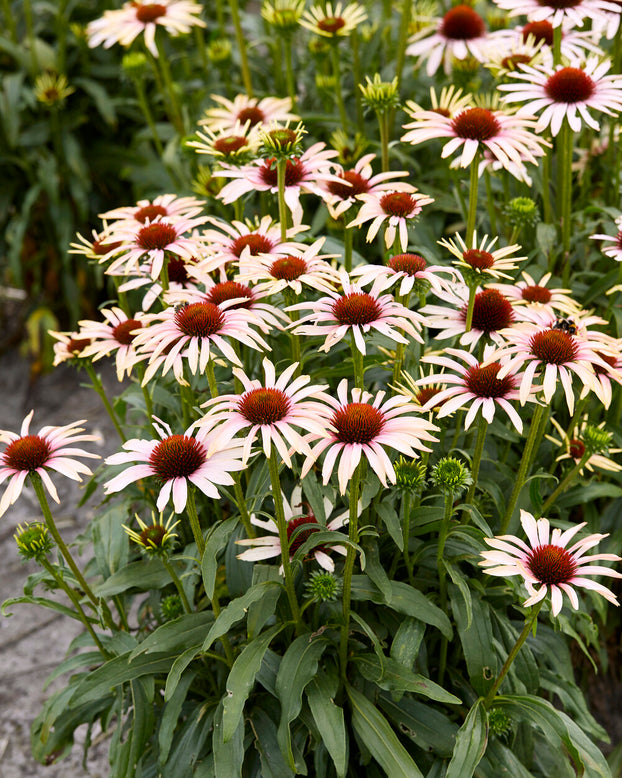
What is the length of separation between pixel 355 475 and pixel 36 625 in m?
1.95

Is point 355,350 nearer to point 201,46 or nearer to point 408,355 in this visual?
point 408,355

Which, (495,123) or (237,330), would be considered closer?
(237,330)

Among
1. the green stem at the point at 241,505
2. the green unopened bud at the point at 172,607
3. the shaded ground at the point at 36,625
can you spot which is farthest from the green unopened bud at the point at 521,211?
the shaded ground at the point at 36,625

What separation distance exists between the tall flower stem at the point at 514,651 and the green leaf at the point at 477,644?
2 cm

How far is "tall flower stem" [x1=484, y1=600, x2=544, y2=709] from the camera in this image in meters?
1.23

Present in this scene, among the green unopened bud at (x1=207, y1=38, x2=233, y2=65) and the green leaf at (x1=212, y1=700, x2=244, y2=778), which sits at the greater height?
the green unopened bud at (x1=207, y1=38, x2=233, y2=65)

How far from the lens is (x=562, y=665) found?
171cm

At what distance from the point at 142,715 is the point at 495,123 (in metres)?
1.35

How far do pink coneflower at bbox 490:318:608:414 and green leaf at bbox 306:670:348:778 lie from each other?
604 millimetres

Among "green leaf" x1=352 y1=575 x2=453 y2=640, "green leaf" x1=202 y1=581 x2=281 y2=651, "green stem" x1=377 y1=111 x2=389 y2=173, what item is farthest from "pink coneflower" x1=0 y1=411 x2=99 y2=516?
"green stem" x1=377 y1=111 x2=389 y2=173

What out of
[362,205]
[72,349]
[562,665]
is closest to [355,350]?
[362,205]

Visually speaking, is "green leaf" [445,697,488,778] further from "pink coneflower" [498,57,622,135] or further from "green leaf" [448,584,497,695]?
"pink coneflower" [498,57,622,135]

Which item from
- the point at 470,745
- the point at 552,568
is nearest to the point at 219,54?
the point at 552,568

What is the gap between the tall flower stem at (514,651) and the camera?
1.23 meters
